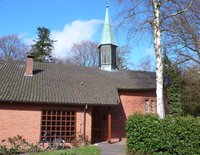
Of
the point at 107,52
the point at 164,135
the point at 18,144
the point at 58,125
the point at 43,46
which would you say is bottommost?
the point at 18,144

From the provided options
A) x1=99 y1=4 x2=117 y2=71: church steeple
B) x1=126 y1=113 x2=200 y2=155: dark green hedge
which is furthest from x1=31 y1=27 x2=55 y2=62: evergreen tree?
x1=126 y1=113 x2=200 y2=155: dark green hedge

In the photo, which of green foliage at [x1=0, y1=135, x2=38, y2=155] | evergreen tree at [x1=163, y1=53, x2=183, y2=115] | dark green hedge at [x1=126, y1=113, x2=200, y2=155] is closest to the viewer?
dark green hedge at [x1=126, y1=113, x2=200, y2=155]

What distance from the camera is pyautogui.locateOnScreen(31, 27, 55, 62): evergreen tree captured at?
4988cm

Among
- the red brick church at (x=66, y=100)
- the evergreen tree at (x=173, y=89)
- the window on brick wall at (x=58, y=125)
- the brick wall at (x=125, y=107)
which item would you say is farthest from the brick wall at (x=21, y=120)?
the evergreen tree at (x=173, y=89)

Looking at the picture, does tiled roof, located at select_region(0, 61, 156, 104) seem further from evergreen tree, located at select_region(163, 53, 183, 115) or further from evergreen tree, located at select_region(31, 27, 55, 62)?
evergreen tree, located at select_region(31, 27, 55, 62)

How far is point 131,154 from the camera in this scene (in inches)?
538

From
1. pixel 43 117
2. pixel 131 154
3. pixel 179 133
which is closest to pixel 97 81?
pixel 43 117

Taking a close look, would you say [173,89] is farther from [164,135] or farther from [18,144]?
[18,144]

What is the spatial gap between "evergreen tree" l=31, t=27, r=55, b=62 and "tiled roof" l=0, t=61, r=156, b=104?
23821mm

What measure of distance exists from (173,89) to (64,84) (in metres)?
10.9

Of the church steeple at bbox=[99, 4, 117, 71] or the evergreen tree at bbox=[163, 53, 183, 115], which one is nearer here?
the evergreen tree at bbox=[163, 53, 183, 115]

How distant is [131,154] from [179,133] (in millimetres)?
2834

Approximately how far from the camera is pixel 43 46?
51.7m

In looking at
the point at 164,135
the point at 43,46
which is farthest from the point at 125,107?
the point at 43,46
